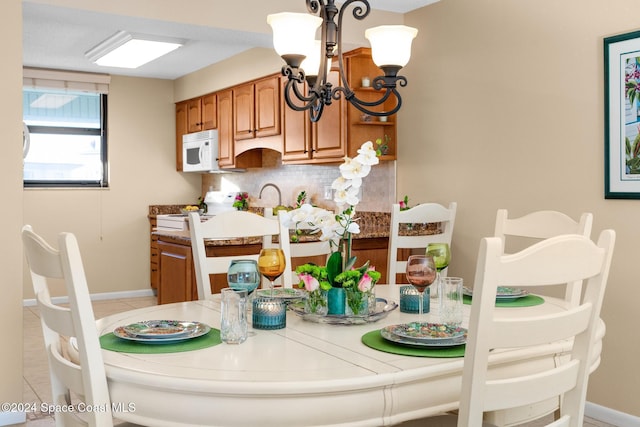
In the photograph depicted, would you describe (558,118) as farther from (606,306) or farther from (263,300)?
(263,300)

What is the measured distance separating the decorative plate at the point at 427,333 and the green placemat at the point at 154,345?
457 mm

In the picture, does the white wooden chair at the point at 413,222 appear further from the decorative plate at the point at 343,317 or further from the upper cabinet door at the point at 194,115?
the upper cabinet door at the point at 194,115

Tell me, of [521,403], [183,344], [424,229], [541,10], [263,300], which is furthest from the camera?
[424,229]

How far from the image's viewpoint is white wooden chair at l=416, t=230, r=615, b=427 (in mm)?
1212

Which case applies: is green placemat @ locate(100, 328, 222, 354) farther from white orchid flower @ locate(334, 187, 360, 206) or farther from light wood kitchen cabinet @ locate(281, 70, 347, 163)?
light wood kitchen cabinet @ locate(281, 70, 347, 163)

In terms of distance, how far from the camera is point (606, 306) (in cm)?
312

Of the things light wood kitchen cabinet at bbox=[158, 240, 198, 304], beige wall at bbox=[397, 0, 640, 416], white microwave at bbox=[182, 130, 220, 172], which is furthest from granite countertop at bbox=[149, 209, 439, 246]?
white microwave at bbox=[182, 130, 220, 172]

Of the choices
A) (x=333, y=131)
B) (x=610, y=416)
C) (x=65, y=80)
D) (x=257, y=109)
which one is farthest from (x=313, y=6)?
(x=65, y=80)

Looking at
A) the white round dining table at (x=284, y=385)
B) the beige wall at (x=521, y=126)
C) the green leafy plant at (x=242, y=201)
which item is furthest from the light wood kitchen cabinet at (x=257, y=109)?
the white round dining table at (x=284, y=385)

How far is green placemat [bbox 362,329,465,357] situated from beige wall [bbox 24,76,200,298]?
18.0 ft

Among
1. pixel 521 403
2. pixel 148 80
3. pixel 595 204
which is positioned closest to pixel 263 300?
pixel 521 403

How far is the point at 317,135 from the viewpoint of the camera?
182 inches

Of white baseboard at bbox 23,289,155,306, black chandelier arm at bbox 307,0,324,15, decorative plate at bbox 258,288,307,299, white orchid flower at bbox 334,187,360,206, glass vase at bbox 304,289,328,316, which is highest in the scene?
black chandelier arm at bbox 307,0,324,15

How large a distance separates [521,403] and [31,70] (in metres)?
6.18
